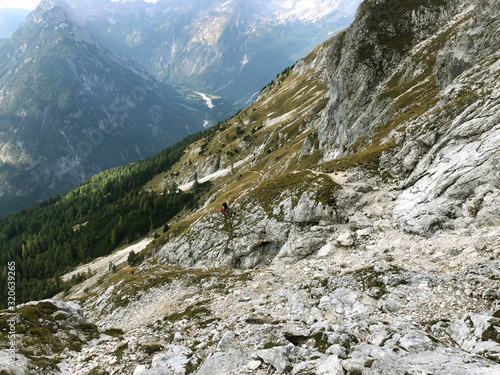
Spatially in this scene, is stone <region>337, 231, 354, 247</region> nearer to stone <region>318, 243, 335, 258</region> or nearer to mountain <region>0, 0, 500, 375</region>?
mountain <region>0, 0, 500, 375</region>

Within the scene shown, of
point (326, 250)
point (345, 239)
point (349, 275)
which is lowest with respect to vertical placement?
point (326, 250)

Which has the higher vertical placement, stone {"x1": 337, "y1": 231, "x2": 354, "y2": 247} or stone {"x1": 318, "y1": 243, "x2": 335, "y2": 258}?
stone {"x1": 337, "y1": 231, "x2": 354, "y2": 247}

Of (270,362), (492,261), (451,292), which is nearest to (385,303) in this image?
(451,292)

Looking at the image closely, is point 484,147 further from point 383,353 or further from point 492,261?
point 383,353

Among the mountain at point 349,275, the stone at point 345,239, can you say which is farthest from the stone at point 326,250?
the stone at point 345,239

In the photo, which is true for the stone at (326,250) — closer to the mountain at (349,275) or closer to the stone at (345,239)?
the mountain at (349,275)

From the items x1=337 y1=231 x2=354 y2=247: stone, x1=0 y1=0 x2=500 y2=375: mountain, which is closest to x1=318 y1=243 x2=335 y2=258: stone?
x1=0 y1=0 x2=500 y2=375: mountain

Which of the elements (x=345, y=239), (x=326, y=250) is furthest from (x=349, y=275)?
(x=326, y=250)

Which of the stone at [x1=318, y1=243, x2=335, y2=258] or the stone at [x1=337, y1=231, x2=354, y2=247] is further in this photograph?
the stone at [x1=318, y1=243, x2=335, y2=258]

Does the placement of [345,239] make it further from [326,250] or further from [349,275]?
[349,275]

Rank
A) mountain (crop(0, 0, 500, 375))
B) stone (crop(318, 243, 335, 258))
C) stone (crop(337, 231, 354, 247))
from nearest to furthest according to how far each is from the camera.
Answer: mountain (crop(0, 0, 500, 375)) < stone (crop(337, 231, 354, 247)) < stone (crop(318, 243, 335, 258))

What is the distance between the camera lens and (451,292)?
14.1 meters

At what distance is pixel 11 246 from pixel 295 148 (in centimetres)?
21339

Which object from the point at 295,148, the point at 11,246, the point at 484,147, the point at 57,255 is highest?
the point at 11,246
